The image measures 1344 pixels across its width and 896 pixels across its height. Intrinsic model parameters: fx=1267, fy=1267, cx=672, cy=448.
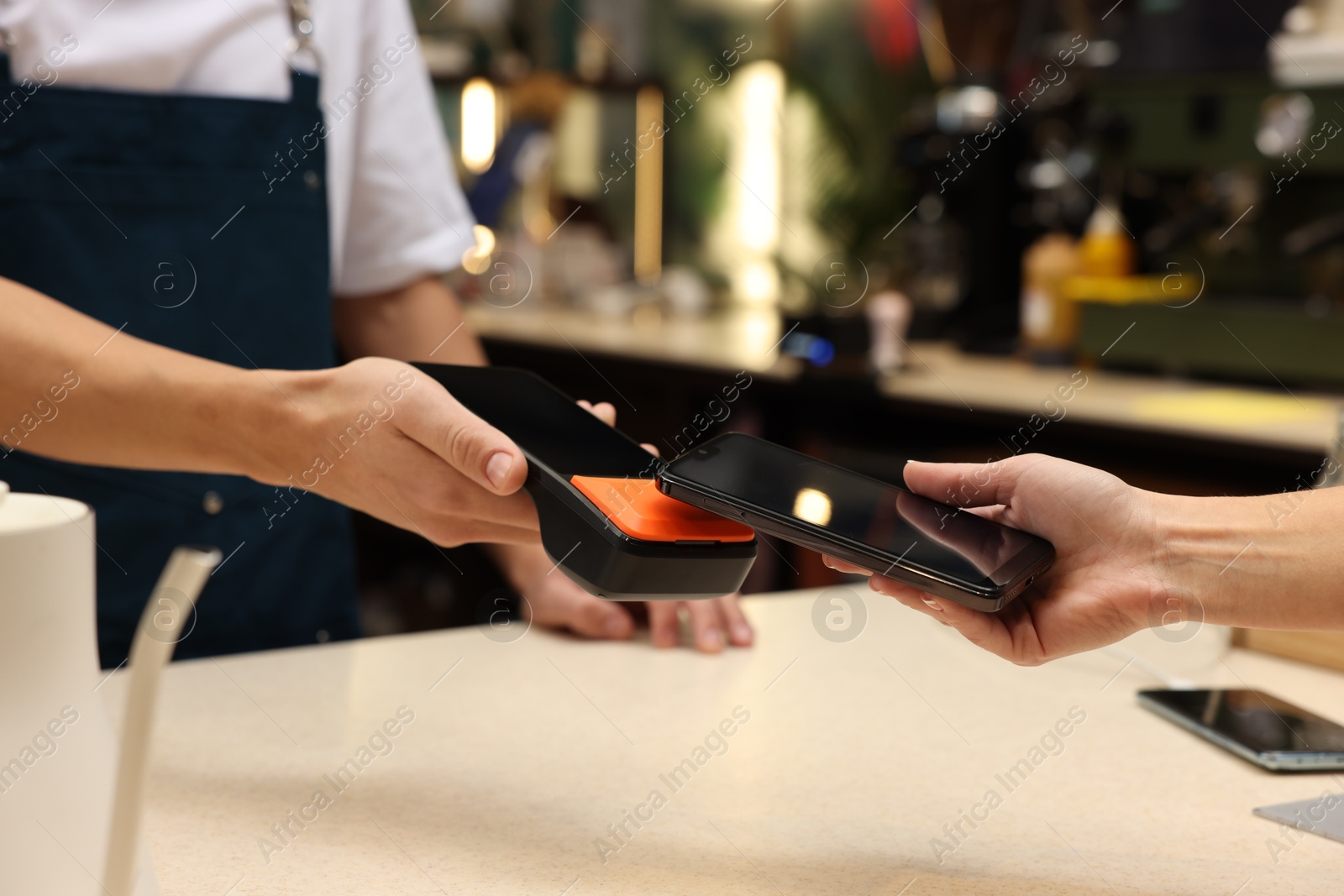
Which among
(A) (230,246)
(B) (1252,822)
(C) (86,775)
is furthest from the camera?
(A) (230,246)

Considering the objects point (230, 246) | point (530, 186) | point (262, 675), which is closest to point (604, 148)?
point (530, 186)

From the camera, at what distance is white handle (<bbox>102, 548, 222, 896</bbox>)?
0.40 metres

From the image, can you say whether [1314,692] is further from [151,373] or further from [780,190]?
[780,190]

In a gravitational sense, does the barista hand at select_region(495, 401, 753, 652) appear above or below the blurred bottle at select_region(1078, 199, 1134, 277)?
below

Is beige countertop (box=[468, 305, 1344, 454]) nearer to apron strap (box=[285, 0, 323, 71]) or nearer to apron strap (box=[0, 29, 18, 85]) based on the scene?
apron strap (box=[285, 0, 323, 71])

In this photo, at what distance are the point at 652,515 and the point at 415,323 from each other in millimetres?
745

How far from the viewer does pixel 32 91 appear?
1199 mm

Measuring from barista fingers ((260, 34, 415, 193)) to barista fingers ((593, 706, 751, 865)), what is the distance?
29.4 inches

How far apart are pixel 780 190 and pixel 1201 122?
1.57 m

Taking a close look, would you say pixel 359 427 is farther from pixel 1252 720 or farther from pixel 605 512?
pixel 1252 720

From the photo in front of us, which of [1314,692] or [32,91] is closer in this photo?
[1314,692]

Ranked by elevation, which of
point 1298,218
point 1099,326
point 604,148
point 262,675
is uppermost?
point 604,148

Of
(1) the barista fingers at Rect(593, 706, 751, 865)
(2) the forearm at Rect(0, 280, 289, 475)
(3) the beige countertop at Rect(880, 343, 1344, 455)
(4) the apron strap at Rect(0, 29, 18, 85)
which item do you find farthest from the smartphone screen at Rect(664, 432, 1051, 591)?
(3) the beige countertop at Rect(880, 343, 1344, 455)

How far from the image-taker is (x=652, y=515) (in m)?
0.81
